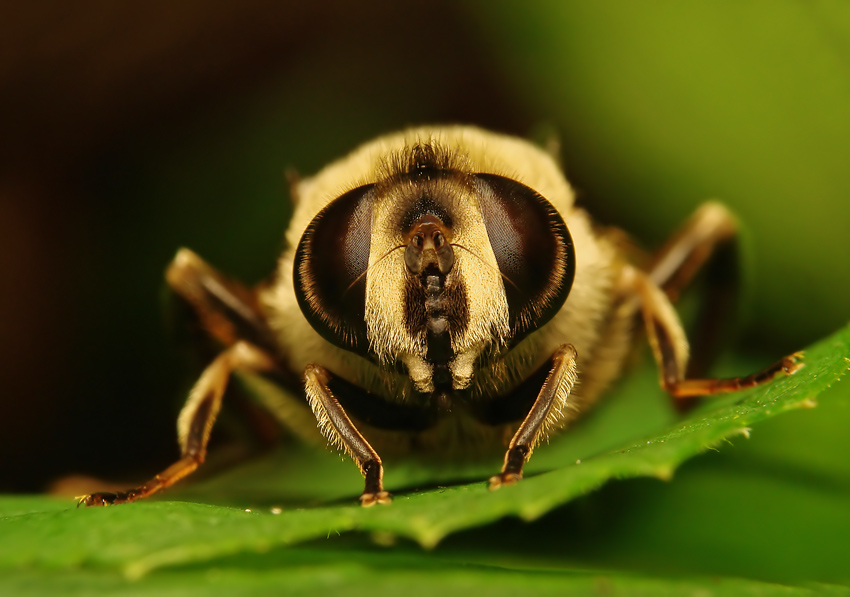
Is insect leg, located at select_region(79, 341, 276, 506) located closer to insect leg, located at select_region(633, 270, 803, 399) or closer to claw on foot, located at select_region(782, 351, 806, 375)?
insect leg, located at select_region(633, 270, 803, 399)

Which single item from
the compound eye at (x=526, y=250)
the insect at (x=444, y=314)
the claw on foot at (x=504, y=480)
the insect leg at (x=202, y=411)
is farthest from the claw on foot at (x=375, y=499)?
the insect leg at (x=202, y=411)

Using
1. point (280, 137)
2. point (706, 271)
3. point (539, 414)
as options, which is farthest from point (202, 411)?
point (280, 137)

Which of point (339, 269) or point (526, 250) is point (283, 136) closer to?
point (339, 269)

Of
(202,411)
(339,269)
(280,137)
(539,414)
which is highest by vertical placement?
(280,137)

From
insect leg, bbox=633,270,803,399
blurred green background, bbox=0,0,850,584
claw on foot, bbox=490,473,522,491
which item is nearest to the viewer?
claw on foot, bbox=490,473,522,491

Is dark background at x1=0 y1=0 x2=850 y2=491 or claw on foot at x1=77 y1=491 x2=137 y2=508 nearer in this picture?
claw on foot at x1=77 y1=491 x2=137 y2=508

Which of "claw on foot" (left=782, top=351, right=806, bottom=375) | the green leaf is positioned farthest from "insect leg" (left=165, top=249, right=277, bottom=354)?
"claw on foot" (left=782, top=351, right=806, bottom=375)
